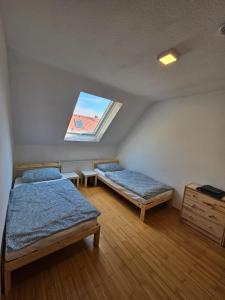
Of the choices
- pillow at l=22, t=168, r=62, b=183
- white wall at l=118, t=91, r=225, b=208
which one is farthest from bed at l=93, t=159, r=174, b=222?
pillow at l=22, t=168, r=62, b=183

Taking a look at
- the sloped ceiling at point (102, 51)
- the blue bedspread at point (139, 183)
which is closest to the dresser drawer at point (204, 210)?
the blue bedspread at point (139, 183)

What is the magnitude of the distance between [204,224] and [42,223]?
2318 mm

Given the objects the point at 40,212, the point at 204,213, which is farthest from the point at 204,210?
the point at 40,212

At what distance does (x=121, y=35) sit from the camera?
48.4 inches

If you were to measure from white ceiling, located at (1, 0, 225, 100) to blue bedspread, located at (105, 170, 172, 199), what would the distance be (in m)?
1.87

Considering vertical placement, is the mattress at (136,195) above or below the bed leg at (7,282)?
above

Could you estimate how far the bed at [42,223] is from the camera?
51.2 inches

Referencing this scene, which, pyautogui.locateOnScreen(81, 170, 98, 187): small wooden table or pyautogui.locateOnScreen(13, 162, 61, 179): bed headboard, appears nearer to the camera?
pyautogui.locateOnScreen(13, 162, 61, 179): bed headboard

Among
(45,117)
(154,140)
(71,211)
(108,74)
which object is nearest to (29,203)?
(71,211)

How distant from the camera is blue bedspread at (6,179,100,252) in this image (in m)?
1.38

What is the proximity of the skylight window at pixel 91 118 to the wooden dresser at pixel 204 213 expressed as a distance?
2.22 meters

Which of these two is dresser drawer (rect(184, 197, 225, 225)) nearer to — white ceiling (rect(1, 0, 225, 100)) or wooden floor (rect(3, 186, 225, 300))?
wooden floor (rect(3, 186, 225, 300))

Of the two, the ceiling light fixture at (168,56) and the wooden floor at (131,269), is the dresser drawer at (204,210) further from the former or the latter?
the ceiling light fixture at (168,56)

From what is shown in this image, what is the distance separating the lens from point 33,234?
1.40 m
